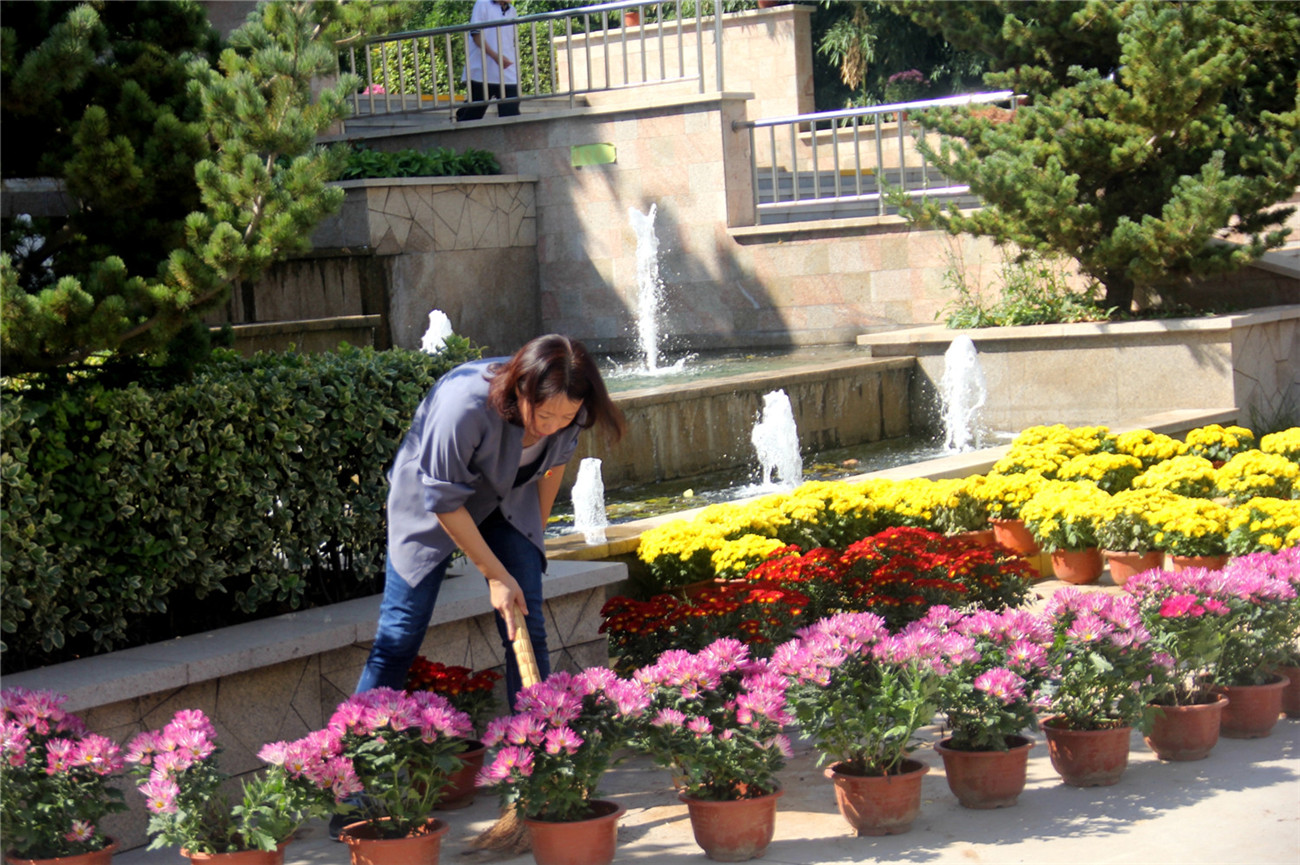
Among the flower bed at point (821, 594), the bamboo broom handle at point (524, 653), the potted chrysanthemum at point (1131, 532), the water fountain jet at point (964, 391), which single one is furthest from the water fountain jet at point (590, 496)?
the water fountain jet at point (964, 391)

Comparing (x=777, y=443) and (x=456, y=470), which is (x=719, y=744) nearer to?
(x=456, y=470)

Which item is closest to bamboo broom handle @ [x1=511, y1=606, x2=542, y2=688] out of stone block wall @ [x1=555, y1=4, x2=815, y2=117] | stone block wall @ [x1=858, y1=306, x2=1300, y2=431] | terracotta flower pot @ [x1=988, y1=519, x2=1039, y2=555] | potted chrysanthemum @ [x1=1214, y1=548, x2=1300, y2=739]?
potted chrysanthemum @ [x1=1214, y1=548, x2=1300, y2=739]

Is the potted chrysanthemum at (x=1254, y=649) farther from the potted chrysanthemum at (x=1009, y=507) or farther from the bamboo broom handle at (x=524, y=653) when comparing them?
the potted chrysanthemum at (x=1009, y=507)

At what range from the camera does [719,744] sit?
12.5 ft

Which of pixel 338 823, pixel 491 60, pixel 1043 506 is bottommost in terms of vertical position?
pixel 338 823

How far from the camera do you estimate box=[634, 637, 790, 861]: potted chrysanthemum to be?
381 cm

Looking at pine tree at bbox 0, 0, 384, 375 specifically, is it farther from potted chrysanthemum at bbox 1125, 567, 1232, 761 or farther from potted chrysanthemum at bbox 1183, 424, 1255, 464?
potted chrysanthemum at bbox 1183, 424, 1255, 464

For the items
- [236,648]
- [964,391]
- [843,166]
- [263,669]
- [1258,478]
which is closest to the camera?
[236,648]

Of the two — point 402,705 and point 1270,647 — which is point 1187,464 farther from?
point 402,705

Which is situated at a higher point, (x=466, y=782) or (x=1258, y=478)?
(x=1258, y=478)

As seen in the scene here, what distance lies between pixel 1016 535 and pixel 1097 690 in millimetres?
3194

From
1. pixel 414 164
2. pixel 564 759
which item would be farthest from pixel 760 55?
pixel 564 759

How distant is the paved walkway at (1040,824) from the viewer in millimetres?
3785

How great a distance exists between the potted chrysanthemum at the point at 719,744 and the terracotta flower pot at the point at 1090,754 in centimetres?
97
